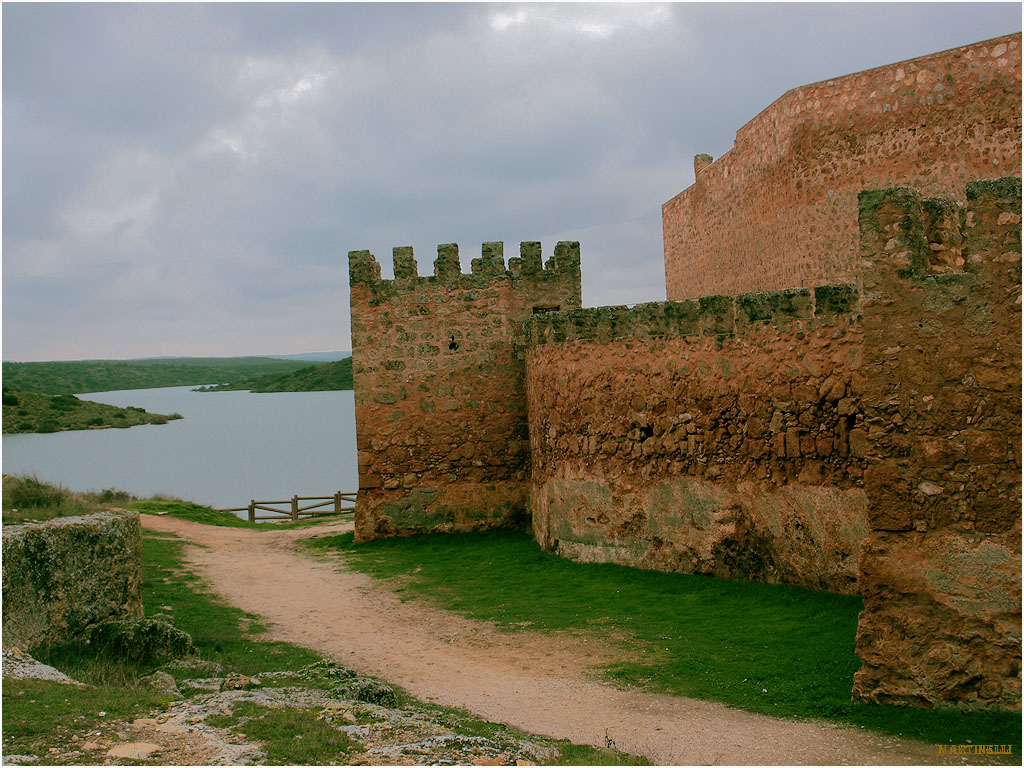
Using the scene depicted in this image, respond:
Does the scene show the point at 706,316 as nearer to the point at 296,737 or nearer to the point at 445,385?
the point at 445,385

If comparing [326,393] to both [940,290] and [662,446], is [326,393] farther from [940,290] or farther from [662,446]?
[940,290]

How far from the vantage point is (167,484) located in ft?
94.5

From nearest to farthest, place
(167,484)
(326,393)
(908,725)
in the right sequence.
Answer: (908,725) → (167,484) → (326,393)

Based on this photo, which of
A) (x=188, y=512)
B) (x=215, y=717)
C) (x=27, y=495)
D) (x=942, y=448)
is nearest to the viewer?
(x=215, y=717)

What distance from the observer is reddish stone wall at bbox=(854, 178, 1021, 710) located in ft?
16.3

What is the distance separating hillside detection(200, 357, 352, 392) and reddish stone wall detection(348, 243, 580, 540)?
4714cm

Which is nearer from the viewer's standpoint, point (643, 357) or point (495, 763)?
point (495, 763)

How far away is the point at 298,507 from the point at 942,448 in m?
19.2

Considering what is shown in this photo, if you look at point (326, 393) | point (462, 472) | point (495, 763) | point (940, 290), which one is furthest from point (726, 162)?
point (326, 393)

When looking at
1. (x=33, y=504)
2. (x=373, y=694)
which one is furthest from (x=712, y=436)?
(x=33, y=504)

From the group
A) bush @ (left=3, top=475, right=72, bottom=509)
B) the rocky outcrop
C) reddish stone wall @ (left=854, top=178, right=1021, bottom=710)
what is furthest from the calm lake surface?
reddish stone wall @ (left=854, top=178, right=1021, bottom=710)

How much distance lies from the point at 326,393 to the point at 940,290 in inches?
2455

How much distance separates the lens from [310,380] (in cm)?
7256

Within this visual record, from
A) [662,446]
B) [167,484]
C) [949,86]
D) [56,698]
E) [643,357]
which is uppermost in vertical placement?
[949,86]
